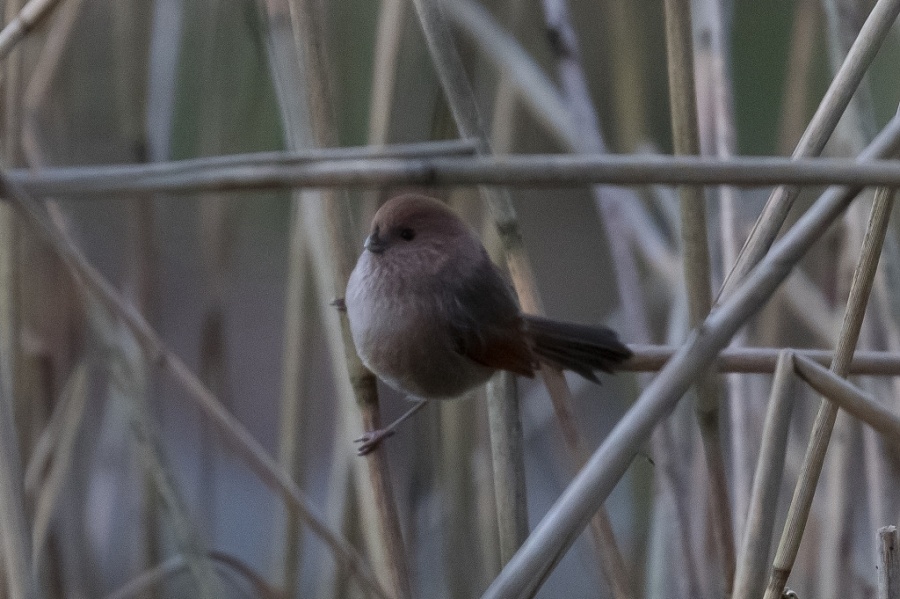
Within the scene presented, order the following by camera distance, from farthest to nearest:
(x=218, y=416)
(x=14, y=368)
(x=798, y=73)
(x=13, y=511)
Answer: (x=798, y=73) → (x=14, y=368) → (x=218, y=416) → (x=13, y=511)

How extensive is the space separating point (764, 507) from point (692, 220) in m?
0.31

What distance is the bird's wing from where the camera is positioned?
4.30ft

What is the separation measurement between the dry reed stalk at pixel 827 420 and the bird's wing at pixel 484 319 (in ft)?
1.46

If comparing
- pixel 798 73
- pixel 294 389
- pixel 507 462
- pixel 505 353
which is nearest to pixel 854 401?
pixel 507 462

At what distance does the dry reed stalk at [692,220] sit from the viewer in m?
0.93

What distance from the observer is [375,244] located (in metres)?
1.31

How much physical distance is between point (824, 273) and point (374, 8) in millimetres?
1234

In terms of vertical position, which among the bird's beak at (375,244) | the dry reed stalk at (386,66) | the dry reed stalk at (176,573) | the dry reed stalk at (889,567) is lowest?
the dry reed stalk at (176,573)

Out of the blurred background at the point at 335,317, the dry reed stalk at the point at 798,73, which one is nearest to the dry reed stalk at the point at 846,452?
the blurred background at the point at 335,317

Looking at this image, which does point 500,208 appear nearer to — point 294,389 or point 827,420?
point 827,420

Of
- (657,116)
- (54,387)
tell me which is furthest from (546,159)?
(657,116)

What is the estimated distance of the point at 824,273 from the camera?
2.04 meters

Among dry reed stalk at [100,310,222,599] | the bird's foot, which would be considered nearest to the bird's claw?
the bird's foot

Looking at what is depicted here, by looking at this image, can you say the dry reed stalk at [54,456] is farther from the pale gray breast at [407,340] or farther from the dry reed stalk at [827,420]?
the dry reed stalk at [827,420]
